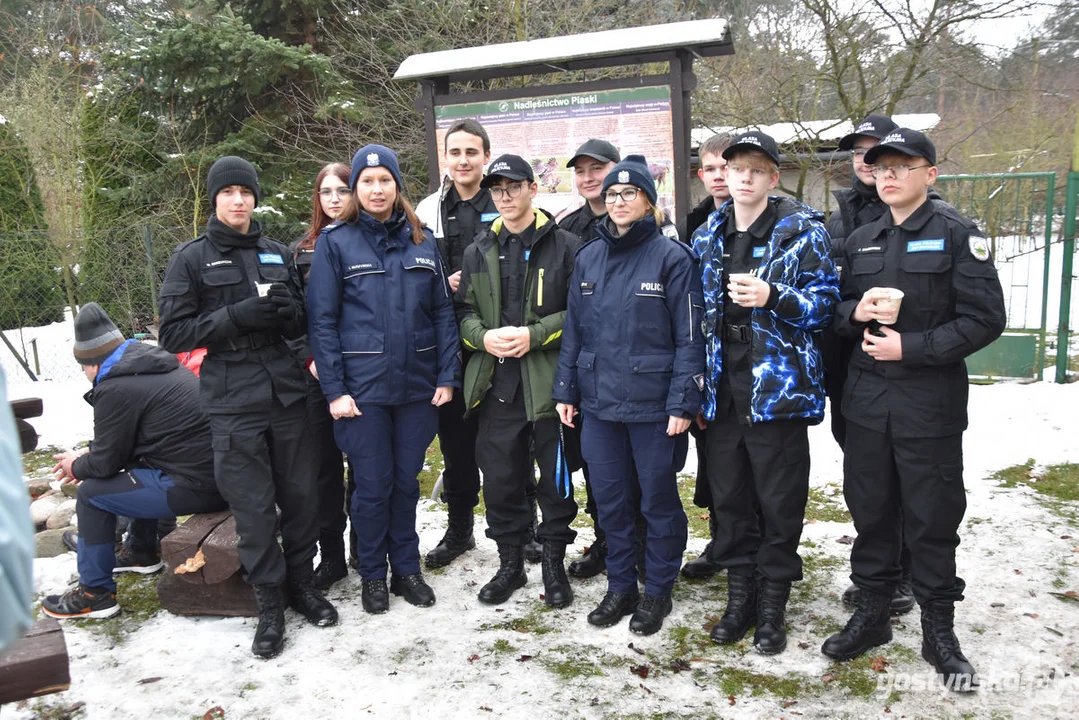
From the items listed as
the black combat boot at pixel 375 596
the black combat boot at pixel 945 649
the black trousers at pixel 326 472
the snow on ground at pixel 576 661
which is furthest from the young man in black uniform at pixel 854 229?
the black trousers at pixel 326 472

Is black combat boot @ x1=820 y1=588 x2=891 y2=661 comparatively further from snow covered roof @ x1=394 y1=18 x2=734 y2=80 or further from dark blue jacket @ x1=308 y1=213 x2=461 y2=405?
snow covered roof @ x1=394 y1=18 x2=734 y2=80

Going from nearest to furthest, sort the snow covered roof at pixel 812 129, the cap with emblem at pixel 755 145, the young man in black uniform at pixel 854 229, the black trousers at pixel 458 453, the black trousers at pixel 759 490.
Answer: the cap with emblem at pixel 755 145
the black trousers at pixel 759 490
the young man in black uniform at pixel 854 229
the black trousers at pixel 458 453
the snow covered roof at pixel 812 129

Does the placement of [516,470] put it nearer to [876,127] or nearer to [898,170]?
[898,170]

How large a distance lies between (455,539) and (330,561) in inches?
28.9

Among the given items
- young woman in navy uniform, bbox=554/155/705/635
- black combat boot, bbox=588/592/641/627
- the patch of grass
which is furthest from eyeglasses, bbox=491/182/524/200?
the patch of grass

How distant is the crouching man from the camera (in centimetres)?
414

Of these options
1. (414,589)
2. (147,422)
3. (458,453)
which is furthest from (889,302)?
(147,422)

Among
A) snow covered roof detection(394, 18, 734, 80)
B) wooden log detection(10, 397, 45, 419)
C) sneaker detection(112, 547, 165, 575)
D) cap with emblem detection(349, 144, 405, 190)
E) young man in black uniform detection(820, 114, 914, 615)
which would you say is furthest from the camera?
snow covered roof detection(394, 18, 734, 80)

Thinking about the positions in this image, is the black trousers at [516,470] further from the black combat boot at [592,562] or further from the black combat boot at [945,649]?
the black combat boot at [945,649]

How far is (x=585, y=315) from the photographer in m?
3.84

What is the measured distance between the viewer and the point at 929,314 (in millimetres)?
3277

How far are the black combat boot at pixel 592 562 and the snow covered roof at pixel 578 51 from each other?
328cm

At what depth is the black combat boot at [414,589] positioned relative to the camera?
420 cm

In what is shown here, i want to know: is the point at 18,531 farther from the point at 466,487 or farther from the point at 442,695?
the point at 466,487
